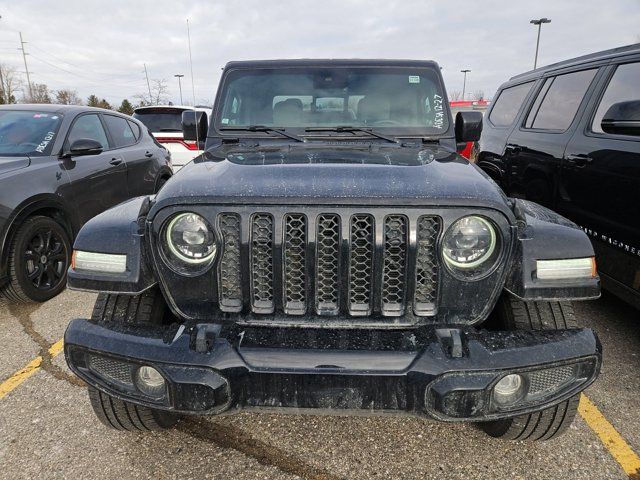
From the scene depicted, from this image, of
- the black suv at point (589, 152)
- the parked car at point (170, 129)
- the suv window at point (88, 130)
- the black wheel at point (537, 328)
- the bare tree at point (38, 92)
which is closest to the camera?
the black wheel at point (537, 328)

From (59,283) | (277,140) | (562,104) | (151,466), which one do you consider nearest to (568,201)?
(562,104)

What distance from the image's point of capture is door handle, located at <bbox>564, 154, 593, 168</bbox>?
3344mm

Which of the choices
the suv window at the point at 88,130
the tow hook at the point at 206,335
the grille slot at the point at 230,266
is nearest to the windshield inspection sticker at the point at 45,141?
the suv window at the point at 88,130

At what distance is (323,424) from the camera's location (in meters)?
2.42

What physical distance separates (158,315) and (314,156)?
108 cm

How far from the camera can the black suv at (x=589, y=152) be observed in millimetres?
2916

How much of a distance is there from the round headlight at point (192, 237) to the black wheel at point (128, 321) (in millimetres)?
368

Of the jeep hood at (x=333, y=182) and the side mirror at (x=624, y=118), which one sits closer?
the jeep hood at (x=333, y=182)

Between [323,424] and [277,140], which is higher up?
[277,140]

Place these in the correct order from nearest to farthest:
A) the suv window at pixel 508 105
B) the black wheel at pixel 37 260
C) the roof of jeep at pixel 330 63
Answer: the roof of jeep at pixel 330 63 → the black wheel at pixel 37 260 → the suv window at pixel 508 105

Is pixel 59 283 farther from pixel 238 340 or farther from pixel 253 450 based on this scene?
pixel 238 340

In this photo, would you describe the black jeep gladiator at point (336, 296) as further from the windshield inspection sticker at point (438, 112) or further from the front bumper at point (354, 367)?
the windshield inspection sticker at point (438, 112)

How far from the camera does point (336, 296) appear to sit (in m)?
1.81

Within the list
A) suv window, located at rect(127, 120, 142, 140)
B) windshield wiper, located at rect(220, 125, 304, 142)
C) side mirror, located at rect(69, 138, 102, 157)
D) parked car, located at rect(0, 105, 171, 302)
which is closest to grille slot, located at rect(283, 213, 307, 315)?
windshield wiper, located at rect(220, 125, 304, 142)
